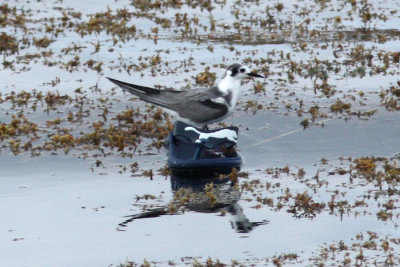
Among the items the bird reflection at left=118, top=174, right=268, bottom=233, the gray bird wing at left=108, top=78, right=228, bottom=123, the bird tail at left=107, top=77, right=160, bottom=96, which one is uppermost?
the bird tail at left=107, top=77, right=160, bottom=96

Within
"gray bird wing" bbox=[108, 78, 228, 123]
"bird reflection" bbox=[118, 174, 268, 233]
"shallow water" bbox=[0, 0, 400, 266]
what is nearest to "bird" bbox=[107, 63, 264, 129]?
"gray bird wing" bbox=[108, 78, 228, 123]

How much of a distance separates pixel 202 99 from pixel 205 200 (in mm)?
2609

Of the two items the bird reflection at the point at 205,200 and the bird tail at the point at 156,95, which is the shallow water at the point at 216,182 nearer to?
the bird reflection at the point at 205,200

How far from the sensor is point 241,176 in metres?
14.2

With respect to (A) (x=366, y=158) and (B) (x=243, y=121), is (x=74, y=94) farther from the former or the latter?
(A) (x=366, y=158)

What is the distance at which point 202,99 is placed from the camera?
15.4 metres

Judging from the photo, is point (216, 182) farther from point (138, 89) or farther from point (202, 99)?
point (138, 89)

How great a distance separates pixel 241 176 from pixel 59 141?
3.42 metres

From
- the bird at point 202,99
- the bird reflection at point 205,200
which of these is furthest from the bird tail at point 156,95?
the bird reflection at point 205,200

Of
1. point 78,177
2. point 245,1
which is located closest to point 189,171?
point 78,177

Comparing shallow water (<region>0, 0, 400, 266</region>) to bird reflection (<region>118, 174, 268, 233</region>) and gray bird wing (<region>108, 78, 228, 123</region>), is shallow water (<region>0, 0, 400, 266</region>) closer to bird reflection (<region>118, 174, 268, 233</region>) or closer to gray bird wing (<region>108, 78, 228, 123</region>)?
bird reflection (<region>118, 174, 268, 233</region>)

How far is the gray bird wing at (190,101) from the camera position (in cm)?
1526

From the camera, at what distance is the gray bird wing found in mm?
15258

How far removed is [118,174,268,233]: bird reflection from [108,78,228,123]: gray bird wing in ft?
4.54
